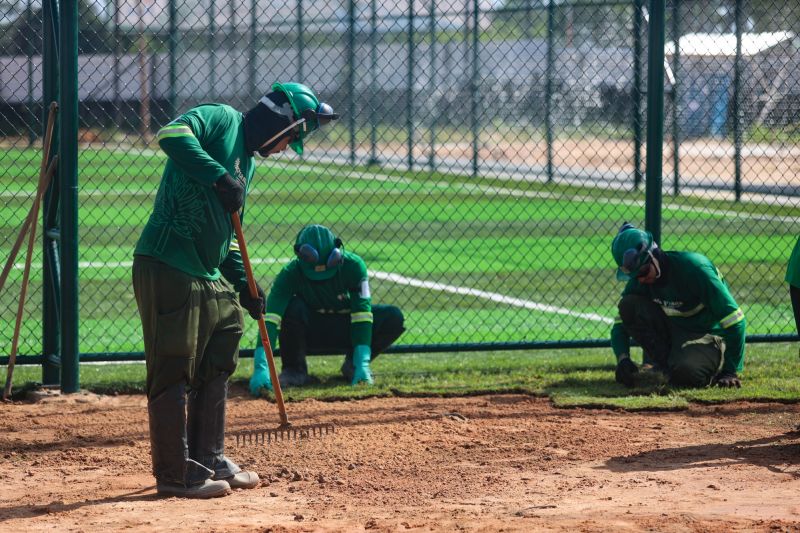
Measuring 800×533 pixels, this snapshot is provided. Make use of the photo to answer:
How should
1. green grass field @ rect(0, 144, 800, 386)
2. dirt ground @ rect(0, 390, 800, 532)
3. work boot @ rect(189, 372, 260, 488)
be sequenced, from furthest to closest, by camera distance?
green grass field @ rect(0, 144, 800, 386)
work boot @ rect(189, 372, 260, 488)
dirt ground @ rect(0, 390, 800, 532)

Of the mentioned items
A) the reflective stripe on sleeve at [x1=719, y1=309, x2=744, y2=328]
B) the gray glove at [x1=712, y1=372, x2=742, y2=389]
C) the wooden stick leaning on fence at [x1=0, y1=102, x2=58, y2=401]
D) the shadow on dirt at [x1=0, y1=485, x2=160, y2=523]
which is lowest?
the shadow on dirt at [x1=0, y1=485, x2=160, y2=523]

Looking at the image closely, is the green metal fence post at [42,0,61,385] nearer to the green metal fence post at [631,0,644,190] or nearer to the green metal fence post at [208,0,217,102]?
the green metal fence post at [631,0,644,190]

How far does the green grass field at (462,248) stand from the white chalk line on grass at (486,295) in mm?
20

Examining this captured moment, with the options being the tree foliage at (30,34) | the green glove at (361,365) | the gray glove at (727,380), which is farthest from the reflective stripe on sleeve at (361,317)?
the tree foliage at (30,34)

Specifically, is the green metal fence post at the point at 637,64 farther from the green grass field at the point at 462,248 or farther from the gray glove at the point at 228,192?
the gray glove at the point at 228,192

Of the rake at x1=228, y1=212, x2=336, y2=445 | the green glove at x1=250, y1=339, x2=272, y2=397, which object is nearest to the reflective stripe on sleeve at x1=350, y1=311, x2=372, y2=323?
the green glove at x1=250, y1=339, x2=272, y2=397

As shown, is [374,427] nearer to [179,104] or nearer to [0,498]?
[0,498]

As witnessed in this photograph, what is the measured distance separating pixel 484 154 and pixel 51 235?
69.6 feet

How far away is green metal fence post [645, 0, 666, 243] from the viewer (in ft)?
25.7

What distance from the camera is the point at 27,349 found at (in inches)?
372

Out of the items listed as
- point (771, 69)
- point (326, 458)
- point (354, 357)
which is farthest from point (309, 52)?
point (326, 458)

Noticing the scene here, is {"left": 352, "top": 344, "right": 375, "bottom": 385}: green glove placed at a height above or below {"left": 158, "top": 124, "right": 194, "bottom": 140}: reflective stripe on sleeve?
below

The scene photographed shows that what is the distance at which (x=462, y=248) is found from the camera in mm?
14547

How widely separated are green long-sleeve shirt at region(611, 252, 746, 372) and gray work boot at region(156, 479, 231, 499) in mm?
3364
